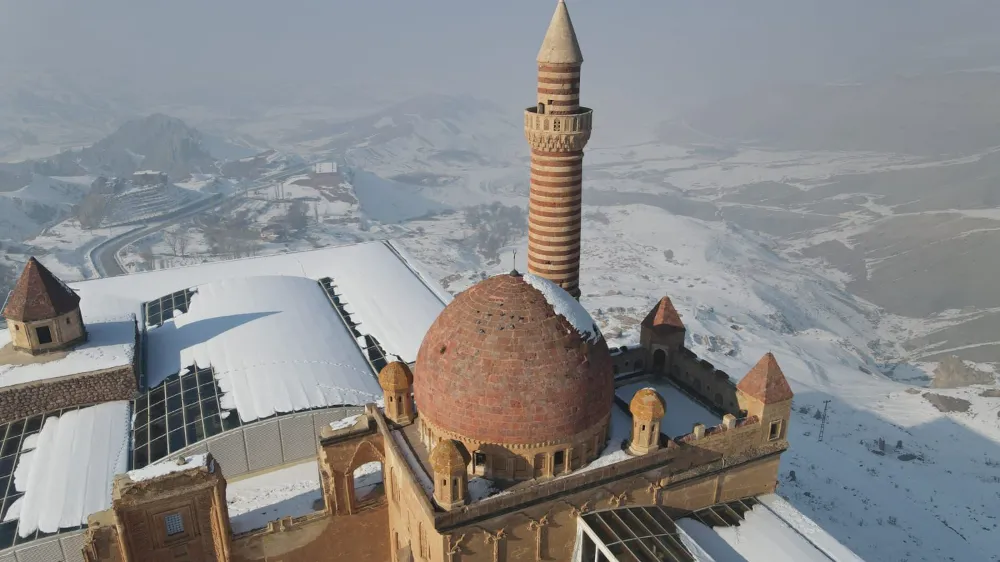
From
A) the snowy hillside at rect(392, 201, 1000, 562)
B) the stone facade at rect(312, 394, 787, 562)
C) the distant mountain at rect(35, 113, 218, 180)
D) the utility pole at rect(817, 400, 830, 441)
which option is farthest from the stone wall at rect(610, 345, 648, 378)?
the distant mountain at rect(35, 113, 218, 180)

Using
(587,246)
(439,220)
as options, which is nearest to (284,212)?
(439,220)

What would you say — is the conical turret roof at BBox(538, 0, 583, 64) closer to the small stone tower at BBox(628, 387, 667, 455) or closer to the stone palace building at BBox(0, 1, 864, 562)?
the stone palace building at BBox(0, 1, 864, 562)

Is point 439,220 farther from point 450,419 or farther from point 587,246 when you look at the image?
point 450,419

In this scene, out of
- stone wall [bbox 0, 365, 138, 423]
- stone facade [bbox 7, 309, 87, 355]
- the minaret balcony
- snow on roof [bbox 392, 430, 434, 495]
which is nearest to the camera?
snow on roof [bbox 392, 430, 434, 495]

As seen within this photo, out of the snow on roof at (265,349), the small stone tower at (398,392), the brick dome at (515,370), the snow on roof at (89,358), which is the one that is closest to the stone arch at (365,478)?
Answer: the small stone tower at (398,392)

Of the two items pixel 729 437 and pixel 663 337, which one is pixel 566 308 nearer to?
pixel 729 437

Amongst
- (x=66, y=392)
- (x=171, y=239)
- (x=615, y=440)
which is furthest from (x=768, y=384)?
(x=171, y=239)

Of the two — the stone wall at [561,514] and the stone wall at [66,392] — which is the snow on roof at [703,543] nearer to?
the stone wall at [561,514]
